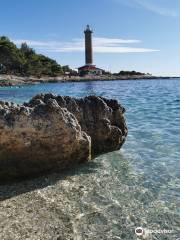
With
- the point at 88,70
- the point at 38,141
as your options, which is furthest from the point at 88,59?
the point at 38,141

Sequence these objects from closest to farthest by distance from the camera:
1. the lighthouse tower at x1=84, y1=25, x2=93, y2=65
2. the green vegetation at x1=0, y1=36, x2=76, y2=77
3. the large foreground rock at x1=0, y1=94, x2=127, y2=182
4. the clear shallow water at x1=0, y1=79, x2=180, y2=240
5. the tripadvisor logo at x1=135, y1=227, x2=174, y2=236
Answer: the tripadvisor logo at x1=135, y1=227, x2=174, y2=236, the clear shallow water at x1=0, y1=79, x2=180, y2=240, the large foreground rock at x1=0, y1=94, x2=127, y2=182, the green vegetation at x1=0, y1=36, x2=76, y2=77, the lighthouse tower at x1=84, y1=25, x2=93, y2=65

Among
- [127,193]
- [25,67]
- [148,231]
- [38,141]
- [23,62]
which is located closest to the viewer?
[148,231]

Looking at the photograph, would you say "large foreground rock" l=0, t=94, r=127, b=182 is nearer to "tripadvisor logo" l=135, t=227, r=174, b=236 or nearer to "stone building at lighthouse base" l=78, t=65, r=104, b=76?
"tripadvisor logo" l=135, t=227, r=174, b=236

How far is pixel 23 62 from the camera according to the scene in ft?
376

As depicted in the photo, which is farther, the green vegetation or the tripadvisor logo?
the green vegetation

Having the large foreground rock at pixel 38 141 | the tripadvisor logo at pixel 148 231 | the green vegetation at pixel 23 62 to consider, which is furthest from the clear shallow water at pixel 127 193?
the green vegetation at pixel 23 62

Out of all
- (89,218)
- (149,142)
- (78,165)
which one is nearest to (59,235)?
(89,218)

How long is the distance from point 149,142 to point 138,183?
4.56 meters

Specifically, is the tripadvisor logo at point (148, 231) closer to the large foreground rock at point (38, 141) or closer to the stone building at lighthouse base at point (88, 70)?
the large foreground rock at point (38, 141)

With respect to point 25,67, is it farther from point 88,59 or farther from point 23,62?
point 88,59

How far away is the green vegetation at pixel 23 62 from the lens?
356 feet

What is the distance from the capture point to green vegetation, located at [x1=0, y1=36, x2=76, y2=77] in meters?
108

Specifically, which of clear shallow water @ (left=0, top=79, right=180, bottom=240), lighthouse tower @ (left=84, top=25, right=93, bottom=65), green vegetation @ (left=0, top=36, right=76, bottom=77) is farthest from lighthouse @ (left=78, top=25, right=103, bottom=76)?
clear shallow water @ (left=0, top=79, right=180, bottom=240)

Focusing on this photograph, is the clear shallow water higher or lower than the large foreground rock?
lower
